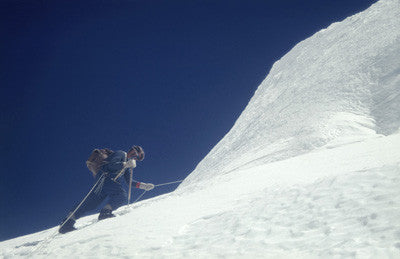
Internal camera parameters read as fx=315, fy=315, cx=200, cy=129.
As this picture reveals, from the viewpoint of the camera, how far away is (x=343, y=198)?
134 inches

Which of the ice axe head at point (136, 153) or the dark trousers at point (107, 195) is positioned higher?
the ice axe head at point (136, 153)

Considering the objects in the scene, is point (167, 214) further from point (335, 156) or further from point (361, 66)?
point (361, 66)

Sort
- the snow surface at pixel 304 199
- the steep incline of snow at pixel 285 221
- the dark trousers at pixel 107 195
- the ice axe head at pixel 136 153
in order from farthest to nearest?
the ice axe head at pixel 136 153 → the dark trousers at pixel 107 195 → the snow surface at pixel 304 199 → the steep incline of snow at pixel 285 221

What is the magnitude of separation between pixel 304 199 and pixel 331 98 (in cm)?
636

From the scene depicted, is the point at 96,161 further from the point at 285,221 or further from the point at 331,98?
the point at 331,98

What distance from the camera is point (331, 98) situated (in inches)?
364

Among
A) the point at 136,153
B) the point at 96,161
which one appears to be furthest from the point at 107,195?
the point at 136,153

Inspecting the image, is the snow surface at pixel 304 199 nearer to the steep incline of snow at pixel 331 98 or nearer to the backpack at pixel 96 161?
the steep incline of snow at pixel 331 98

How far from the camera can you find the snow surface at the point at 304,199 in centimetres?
291

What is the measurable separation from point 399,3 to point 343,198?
1233 centimetres

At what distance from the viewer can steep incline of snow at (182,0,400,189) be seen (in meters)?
7.37

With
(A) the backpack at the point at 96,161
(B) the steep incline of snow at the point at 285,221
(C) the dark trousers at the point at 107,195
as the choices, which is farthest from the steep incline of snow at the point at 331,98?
(A) the backpack at the point at 96,161

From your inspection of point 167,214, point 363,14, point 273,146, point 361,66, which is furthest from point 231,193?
point 363,14

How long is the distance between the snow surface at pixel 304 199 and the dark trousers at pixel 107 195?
698mm
